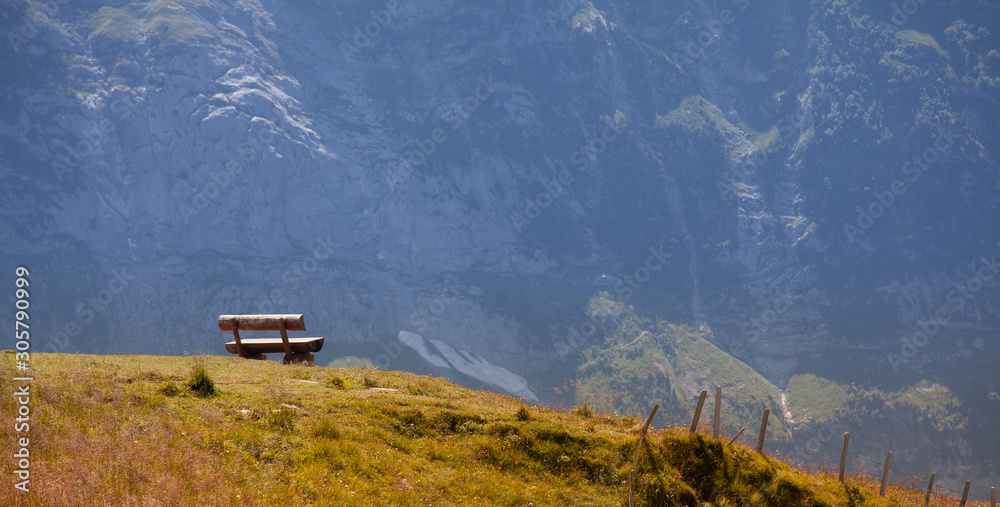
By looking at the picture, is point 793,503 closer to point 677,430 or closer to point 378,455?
point 677,430

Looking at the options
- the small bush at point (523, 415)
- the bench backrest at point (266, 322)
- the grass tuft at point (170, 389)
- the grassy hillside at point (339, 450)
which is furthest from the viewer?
the bench backrest at point (266, 322)

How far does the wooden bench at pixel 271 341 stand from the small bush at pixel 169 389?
25.2 ft

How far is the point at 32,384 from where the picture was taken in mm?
11367

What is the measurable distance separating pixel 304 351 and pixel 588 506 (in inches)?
587

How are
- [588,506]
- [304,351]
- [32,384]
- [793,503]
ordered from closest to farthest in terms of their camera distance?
[32,384], [588,506], [793,503], [304,351]

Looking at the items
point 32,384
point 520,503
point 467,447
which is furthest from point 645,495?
point 32,384

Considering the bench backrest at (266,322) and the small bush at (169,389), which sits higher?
the bench backrest at (266,322)

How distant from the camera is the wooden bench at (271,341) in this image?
21.2 metres

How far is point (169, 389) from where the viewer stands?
43.3ft

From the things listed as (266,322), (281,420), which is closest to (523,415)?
(281,420)

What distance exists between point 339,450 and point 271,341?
13.1 metres

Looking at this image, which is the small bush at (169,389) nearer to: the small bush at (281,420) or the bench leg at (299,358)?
the small bush at (281,420)

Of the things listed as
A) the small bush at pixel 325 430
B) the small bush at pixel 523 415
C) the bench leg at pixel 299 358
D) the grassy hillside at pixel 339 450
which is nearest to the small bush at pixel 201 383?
the grassy hillside at pixel 339 450

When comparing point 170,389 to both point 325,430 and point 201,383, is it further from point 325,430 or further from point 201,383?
point 325,430
